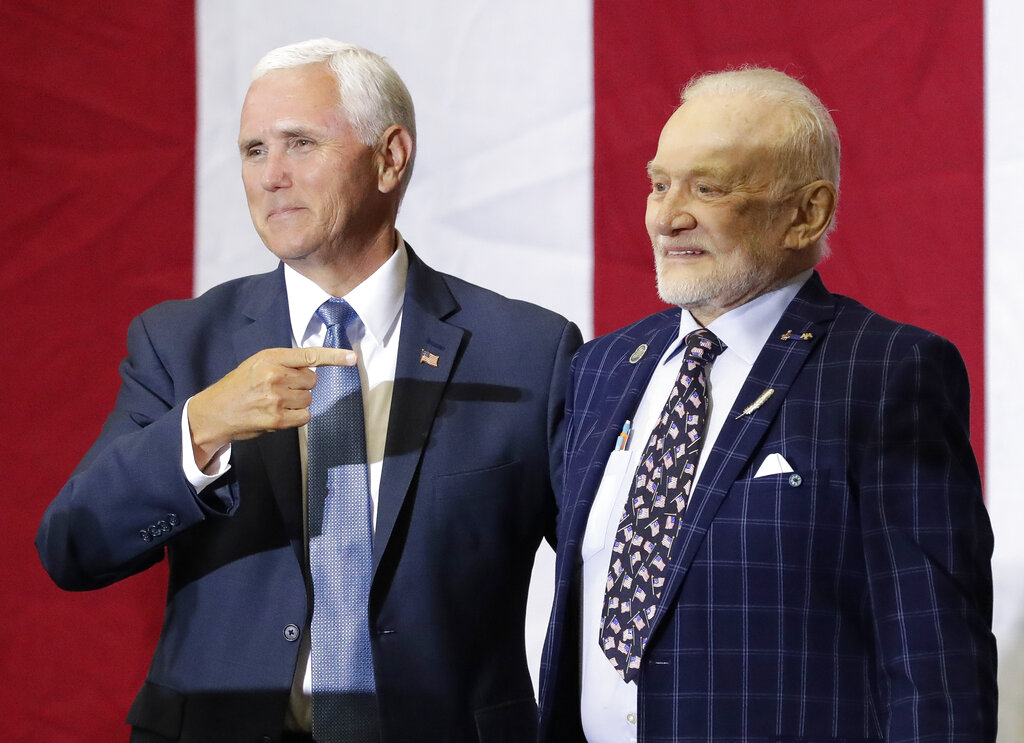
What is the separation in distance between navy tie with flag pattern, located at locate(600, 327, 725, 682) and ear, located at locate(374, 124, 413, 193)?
59 cm

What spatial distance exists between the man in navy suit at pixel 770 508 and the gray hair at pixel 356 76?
477 millimetres

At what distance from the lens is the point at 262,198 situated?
1900mm

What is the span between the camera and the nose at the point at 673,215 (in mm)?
1705

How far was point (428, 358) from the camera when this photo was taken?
188 cm

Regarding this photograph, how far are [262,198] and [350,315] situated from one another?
0.71ft

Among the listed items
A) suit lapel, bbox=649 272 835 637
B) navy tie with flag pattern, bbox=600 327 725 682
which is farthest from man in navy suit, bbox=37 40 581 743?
suit lapel, bbox=649 272 835 637

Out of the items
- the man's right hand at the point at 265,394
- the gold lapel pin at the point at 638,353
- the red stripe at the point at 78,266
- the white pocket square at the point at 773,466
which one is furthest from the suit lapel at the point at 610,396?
the red stripe at the point at 78,266

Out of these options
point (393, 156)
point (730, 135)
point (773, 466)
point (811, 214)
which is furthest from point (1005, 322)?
point (393, 156)

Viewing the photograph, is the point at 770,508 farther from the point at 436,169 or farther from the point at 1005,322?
the point at 436,169

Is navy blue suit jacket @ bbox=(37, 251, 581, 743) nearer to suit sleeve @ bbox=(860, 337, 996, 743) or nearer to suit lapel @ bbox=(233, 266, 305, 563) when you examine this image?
suit lapel @ bbox=(233, 266, 305, 563)

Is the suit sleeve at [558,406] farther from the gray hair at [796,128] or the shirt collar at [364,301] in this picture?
the gray hair at [796,128]

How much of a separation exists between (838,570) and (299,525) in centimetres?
71

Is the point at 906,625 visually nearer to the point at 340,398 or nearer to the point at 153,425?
the point at 340,398

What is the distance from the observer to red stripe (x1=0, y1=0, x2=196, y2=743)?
2.74 meters
